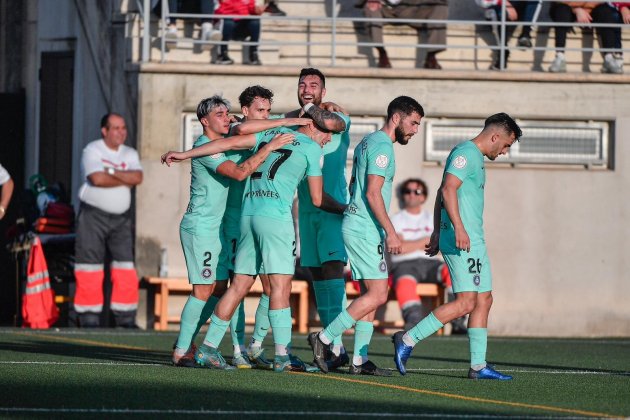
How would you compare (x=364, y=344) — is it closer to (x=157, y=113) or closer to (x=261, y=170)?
(x=261, y=170)

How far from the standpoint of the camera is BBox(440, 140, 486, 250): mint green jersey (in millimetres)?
10805

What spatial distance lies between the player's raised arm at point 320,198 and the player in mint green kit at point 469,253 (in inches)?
32.4

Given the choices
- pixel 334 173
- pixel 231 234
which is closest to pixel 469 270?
pixel 334 173

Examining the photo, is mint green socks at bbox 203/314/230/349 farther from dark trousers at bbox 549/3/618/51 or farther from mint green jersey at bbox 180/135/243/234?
dark trousers at bbox 549/3/618/51

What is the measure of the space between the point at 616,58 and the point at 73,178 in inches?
297

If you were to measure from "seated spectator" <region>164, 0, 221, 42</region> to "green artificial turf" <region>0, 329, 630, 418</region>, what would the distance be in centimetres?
547

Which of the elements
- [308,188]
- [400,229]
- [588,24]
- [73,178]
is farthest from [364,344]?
[73,178]

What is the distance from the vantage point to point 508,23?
18141 millimetres

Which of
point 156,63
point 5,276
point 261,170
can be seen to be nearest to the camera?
point 261,170

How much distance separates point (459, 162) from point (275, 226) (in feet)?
4.69

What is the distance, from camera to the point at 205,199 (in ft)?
37.0

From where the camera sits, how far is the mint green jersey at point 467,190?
1080 centimetres

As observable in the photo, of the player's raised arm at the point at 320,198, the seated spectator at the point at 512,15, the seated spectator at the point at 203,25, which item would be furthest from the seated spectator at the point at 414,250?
the player's raised arm at the point at 320,198

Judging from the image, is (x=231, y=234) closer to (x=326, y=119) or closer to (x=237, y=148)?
(x=237, y=148)
